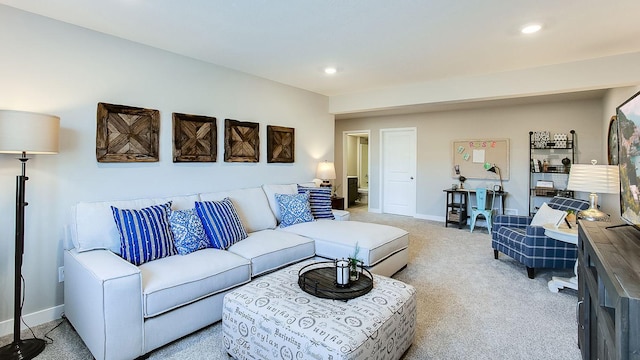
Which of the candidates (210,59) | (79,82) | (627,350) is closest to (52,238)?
(79,82)

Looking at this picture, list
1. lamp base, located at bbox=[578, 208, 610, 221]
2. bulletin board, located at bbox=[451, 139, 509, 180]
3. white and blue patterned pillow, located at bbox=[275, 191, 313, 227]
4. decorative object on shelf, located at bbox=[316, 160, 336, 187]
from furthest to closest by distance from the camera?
bulletin board, located at bbox=[451, 139, 509, 180]
decorative object on shelf, located at bbox=[316, 160, 336, 187]
white and blue patterned pillow, located at bbox=[275, 191, 313, 227]
lamp base, located at bbox=[578, 208, 610, 221]

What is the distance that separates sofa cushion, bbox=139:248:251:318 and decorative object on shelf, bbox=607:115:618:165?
4459 millimetres

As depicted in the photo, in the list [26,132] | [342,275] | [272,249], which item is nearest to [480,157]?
[272,249]

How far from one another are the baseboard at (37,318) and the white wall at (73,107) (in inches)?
0.7

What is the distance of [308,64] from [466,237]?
3.63 metres

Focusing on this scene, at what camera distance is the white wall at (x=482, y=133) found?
16.3 feet

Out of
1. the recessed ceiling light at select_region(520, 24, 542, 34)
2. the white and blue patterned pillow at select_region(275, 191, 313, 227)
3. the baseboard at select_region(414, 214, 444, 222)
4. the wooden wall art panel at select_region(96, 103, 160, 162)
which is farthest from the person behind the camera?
the baseboard at select_region(414, 214, 444, 222)

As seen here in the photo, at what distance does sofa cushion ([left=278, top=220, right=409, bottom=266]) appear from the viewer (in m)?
2.97

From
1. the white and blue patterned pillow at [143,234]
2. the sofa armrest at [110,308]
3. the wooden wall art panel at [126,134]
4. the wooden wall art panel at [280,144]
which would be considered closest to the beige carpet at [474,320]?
the sofa armrest at [110,308]

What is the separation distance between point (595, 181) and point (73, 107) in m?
4.51

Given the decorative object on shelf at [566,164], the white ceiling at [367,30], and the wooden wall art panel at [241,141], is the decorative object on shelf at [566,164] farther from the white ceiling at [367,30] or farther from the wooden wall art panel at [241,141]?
the wooden wall art panel at [241,141]

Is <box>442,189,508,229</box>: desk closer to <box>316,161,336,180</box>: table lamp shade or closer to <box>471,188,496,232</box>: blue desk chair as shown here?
<box>471,188,496,232</box>: blue desk chair

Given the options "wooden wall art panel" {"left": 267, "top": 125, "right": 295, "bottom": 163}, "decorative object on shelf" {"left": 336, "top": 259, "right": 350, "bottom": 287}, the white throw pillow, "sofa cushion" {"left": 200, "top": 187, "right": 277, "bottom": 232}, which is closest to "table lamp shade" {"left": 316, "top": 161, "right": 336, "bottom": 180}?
"wooden wall art panel" {"left": 267, "top": 125, "right": 295, "bottom": 163}

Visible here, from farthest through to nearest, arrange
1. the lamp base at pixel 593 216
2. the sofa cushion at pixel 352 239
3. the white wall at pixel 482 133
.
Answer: the white wall at pixel 482 133
the sofa cushion at pixel 352 239
the lamp base at pixel 593 216
